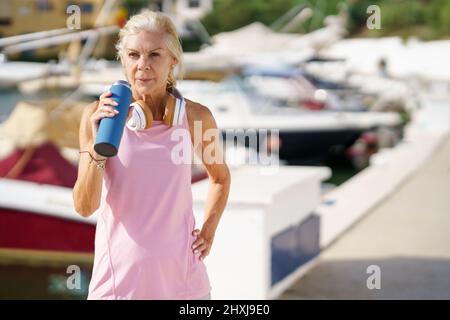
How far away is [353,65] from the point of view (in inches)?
1391

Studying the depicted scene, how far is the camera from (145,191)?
2014mm

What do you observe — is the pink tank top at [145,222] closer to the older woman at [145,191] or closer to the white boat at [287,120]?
the older woman at [145,191]

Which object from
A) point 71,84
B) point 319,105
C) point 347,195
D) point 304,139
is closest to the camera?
point 347,195

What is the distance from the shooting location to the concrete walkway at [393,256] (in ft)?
16.9

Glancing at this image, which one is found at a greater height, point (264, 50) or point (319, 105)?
point (264, 50)

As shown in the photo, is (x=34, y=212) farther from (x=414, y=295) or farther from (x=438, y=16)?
(x=438, y=16)

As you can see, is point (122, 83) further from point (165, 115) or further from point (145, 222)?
point (145, 222)

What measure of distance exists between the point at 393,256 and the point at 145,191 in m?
4.29

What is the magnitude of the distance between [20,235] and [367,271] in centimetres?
207

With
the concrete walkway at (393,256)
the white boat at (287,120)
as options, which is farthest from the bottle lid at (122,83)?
the white boat at (287,120)

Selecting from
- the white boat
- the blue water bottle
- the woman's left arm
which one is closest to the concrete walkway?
the woman's left arm

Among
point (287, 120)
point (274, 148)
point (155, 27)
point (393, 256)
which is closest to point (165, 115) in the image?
point (155, 27)

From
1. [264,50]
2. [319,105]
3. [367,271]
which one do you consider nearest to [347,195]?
[367,271]

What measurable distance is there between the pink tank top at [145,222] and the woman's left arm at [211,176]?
59mm
